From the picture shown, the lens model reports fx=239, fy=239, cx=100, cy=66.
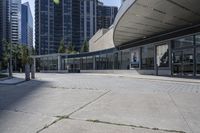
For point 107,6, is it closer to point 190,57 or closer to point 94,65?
point 94,65

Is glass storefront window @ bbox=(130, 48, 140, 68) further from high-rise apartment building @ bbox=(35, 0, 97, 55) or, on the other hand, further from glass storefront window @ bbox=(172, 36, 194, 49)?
high-rise apartment building @ bbox=(35, 0, 97, 55)

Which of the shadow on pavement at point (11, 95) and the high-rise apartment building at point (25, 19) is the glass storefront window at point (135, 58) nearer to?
the shadow on pavement at point (11, 95)

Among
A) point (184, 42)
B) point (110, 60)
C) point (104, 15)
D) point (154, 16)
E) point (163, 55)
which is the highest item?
point (104, 15)

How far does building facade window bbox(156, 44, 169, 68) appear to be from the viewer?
26.0m

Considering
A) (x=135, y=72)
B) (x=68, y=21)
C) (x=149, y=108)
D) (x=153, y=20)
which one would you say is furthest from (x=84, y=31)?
(x=149, y=108)

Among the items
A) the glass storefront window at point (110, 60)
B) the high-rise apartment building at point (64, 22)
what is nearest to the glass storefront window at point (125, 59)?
the glass storefront window at point (110, 60)

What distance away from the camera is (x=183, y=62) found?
23.1 meters

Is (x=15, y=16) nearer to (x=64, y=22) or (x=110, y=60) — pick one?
(x=110, y=60)

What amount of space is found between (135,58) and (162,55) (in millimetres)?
6666

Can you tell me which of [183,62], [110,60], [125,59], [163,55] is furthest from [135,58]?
[183,62]

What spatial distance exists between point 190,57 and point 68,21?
73.1 metres

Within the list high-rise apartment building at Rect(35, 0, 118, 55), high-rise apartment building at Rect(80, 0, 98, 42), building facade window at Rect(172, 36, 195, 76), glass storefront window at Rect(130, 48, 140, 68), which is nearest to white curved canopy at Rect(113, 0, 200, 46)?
building facade window at Rect(172, 36, 195, 76)

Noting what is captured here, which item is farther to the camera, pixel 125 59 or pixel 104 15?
pixel 104 15

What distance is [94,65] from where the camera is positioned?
153 ft
